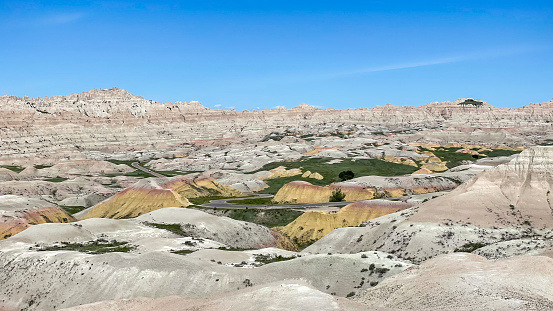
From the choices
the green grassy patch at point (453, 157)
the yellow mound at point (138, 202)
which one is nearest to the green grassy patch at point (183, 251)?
the yellow mound at point (138, 202)

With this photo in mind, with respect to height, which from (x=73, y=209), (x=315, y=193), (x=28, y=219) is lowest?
(x=73, y=209)

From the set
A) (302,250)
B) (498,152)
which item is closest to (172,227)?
(302,250)

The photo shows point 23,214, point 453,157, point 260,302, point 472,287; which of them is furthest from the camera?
point 453,157

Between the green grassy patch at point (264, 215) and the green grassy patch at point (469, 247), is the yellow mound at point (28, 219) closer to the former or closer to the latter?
the green grassy patch at point (264, 215)

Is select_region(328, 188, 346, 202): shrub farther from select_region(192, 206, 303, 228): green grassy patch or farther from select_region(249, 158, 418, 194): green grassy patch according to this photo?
select_region(249, 158, 418, 194): green grassy patch

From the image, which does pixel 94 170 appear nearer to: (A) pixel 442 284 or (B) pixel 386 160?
(B) pixel 386 160

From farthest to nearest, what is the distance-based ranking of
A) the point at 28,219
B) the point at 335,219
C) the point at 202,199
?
the point at 202,199 → the point at 335,219 → the point at 28,219

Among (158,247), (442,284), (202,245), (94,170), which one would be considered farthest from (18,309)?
(94,170)

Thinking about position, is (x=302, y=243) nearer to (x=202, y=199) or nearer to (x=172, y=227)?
(x=172, y=227)

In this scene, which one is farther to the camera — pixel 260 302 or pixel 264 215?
pixel 264 215
